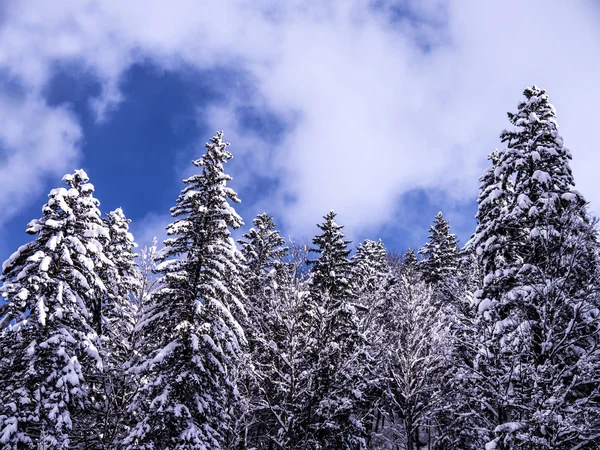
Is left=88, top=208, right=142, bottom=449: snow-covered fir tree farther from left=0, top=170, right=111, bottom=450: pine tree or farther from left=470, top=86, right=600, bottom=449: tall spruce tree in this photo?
left=470, top=86, right=600, bottom=449: tall spruce tree

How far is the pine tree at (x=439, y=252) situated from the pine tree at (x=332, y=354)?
13048 millimetres

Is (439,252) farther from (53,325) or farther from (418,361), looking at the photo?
(53,325)

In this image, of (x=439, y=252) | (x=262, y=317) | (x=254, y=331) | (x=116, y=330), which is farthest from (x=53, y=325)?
(x=439, y=252)

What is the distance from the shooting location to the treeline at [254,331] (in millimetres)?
10938

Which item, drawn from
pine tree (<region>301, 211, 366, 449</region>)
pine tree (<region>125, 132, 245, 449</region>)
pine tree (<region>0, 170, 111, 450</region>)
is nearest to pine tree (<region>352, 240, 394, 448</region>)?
pine tree (<region>301, 211, 366, 449</region>)

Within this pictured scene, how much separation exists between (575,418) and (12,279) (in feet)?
56.0

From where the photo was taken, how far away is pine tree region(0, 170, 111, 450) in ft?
41.2

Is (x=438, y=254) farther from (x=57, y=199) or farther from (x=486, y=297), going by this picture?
(x=57, y=199)

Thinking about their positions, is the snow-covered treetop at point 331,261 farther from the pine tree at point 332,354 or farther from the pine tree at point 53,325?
the pine tree at point 53,325

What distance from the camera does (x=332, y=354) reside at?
58.0 ft

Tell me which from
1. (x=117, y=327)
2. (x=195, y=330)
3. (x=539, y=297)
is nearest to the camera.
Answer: (x=539, y=297)

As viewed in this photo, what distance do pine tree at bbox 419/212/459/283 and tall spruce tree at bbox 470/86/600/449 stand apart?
58.9 feet

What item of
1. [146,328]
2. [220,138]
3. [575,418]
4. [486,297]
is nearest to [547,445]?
[575,418]

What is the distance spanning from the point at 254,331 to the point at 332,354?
12.9 feet
